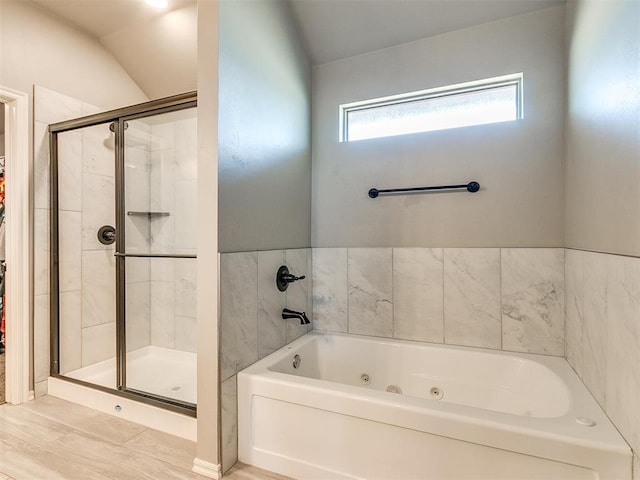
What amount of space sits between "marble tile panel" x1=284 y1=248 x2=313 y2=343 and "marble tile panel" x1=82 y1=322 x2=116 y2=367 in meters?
1.50

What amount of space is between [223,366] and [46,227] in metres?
1.76

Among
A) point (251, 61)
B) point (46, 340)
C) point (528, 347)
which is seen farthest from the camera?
point (46, 340)

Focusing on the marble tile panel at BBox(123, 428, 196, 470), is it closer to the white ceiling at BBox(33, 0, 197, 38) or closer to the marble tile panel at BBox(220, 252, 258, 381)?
the marble tile panel at BBox(220, 252, 258, 381)

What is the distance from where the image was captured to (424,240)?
6.88 ft

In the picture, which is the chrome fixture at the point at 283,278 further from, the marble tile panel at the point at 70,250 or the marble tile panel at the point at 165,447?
the marble tile panel at the point at 70,250

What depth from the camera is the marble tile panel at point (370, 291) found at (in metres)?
2.19

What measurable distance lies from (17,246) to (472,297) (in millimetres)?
2923

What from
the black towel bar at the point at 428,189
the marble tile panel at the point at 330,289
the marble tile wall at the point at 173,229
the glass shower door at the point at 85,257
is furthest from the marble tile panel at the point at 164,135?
the black towel bar at the point at 428,189

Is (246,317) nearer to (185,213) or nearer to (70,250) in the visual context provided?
(185,213)

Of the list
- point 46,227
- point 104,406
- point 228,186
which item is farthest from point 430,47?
point 104,406

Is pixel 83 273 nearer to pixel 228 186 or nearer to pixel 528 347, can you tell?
pixel 228 186

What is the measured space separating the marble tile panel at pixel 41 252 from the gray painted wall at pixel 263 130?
1.60 metres

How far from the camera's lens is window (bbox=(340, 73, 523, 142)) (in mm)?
1988

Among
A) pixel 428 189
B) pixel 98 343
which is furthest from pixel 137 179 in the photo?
pixel 428 189
